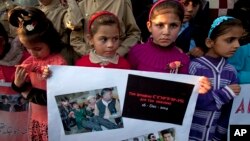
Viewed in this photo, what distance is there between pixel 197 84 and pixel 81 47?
950 mm

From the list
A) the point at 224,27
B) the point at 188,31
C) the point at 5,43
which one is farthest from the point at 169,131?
the point at 5,43

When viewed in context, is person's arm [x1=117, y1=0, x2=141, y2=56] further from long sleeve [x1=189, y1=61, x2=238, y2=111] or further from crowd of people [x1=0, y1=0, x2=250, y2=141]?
long sleeve [x1=189, y1=61, x2=238, y2=111]

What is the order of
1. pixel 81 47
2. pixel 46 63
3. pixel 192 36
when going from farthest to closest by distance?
pixel 192 36
pixel 81 47
pixel 46 63

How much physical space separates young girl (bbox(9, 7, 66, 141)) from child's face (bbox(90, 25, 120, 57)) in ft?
0.93

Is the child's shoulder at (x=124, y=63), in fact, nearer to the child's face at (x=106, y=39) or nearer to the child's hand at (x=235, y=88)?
the child's face at (x=106, y=39)

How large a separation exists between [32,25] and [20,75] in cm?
34

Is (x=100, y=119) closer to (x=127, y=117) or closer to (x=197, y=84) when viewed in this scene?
(x=127, y=117)

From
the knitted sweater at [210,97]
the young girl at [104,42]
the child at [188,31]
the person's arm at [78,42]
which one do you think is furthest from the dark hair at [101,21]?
the child at [188,31]

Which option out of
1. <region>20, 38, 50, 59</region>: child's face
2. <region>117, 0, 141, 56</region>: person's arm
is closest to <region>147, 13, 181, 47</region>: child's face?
<region>117, 0, 141, 56</region>: person's arm

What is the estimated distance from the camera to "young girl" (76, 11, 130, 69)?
2.52m

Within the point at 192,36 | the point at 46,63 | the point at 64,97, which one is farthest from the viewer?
the point at 192,36

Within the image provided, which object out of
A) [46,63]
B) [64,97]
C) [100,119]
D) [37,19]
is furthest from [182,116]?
[37,19]

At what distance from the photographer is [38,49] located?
2.59 m

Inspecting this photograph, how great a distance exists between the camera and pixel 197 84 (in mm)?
2445
